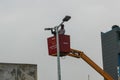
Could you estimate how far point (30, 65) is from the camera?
5450 cm

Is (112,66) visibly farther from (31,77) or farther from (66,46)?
(66,46)

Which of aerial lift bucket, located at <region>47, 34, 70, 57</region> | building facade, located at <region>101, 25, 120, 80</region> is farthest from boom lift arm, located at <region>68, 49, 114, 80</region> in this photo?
building facade, located at <region>101, 25, 120, 80</region>

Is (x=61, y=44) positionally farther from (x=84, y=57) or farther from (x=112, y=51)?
(x=112, y=51)

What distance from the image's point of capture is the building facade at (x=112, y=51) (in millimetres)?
73625

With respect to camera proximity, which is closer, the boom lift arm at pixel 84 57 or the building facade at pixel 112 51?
the boom lift arm at pixel 84 57

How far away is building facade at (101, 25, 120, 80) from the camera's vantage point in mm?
73625

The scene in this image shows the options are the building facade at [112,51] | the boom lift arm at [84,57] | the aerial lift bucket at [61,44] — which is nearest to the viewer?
the aerial lift bucket at [61,44]

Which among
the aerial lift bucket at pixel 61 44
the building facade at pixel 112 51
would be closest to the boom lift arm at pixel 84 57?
the aerial lift bucket at pixel 61 44

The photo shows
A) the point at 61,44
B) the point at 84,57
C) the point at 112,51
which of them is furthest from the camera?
the point at 112,51

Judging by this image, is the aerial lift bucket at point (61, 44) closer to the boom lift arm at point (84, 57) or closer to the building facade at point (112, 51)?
the boom lift arm at point (84, 57)

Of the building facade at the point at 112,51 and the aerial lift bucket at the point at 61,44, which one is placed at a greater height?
the building facade at the point at 112,51

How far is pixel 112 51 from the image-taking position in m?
75.5

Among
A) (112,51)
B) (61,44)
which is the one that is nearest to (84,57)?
(61,44)

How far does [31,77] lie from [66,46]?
712 inches
